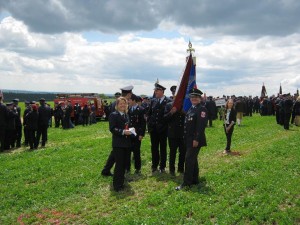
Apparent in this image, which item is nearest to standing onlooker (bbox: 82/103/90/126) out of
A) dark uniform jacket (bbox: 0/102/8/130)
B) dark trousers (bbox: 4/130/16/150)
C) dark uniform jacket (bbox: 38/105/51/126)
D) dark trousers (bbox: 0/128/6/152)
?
dark trousers (bbox: 4/130/16/150)

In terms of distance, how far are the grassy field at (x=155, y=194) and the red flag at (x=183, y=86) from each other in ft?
6.22

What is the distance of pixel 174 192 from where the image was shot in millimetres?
7582

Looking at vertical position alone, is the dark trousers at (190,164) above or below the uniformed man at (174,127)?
below

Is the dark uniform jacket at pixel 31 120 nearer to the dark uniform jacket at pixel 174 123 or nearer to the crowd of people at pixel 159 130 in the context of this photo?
the crowd of people at pixel 159 130

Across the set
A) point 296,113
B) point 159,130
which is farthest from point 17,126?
point 296,113

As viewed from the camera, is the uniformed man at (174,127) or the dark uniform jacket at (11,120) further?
the dark uniform jacket at (11,120)

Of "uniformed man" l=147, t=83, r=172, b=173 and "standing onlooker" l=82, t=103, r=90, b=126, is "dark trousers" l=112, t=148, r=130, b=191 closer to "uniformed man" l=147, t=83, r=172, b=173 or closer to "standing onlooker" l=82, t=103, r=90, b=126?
"uniformed man" l=147, t=83, r=172, b=173

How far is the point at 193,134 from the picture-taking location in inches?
307

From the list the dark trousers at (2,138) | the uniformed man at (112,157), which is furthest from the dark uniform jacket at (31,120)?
the uniformed man at (112,157)

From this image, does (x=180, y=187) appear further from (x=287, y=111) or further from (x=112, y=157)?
(x=287, y=111)

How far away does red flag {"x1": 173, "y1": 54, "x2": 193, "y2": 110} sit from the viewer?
9062mm

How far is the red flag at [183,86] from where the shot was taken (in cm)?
906

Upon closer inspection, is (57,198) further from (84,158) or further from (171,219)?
(84,158)

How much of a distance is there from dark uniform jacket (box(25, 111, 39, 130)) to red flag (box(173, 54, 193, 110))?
335 inches
